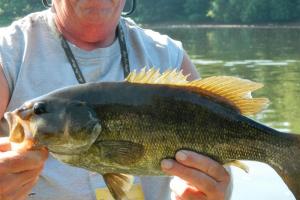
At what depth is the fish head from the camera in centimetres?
279

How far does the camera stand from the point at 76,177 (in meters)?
3.62

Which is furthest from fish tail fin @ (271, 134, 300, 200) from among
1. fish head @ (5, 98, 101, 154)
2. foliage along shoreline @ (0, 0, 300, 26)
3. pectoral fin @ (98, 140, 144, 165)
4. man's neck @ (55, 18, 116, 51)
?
foliage along shoreline @ (0, 0, 300, 26)

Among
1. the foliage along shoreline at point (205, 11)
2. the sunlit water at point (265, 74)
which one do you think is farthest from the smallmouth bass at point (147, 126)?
the foliage along shoreline at point (205, 11)

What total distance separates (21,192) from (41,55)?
1.09 meters

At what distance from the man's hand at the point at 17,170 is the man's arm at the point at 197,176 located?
0.56 metres

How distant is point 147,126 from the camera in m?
2.84

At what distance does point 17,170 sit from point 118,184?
1.50ft

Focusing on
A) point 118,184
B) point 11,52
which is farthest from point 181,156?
point 11,52

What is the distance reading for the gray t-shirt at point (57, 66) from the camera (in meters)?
3.62

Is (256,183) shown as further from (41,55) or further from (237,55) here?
(237,55)

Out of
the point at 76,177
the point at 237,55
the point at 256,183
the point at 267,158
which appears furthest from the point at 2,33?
the point at 237,55

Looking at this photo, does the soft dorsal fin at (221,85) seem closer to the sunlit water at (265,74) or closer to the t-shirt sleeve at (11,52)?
the t-shirt sleeve at (11,52)

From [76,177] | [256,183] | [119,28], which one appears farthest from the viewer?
[256,183]

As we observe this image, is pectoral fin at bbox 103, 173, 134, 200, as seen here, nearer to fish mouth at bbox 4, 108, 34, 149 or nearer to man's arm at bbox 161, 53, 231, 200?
man's arm at bbox 161, 53, 231, 200
